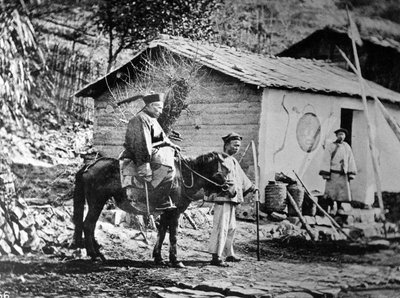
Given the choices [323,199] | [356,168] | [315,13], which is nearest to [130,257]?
[323,199]

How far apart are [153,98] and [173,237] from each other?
76 cm

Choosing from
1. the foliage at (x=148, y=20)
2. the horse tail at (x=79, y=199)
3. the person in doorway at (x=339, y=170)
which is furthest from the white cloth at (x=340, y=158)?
the horse tail at (x=79, y=199)

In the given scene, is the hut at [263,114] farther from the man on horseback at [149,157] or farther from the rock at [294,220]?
the rock at [294,220]

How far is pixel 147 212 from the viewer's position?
3.13 metres

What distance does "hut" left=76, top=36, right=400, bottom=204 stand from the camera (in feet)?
10.3

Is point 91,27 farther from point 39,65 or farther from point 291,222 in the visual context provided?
point 291,222

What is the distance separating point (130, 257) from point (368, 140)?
1.47 meters

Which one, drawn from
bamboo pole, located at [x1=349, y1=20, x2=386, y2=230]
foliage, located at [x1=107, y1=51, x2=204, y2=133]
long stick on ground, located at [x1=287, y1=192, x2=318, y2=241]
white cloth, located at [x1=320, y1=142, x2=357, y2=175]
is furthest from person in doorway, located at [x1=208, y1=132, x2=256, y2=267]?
bamboo pole, located at [x1=349, y1=20, x2=386, y2=230]

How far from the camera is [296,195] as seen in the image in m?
3.16

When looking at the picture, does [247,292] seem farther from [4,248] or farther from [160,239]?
[4,248]

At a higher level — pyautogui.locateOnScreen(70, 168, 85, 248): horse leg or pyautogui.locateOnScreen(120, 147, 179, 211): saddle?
pyautogui.locateOnScreen(120, 147, 179, 211): saddle

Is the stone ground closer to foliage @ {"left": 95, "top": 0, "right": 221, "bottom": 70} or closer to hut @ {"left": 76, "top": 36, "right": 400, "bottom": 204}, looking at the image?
hut @ {"left": 76, "top": 36, "right": 400, "bottom": 204}

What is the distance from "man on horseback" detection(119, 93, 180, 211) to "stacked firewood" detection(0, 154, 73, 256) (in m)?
0.44

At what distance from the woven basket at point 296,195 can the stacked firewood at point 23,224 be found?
1217 millimetres
